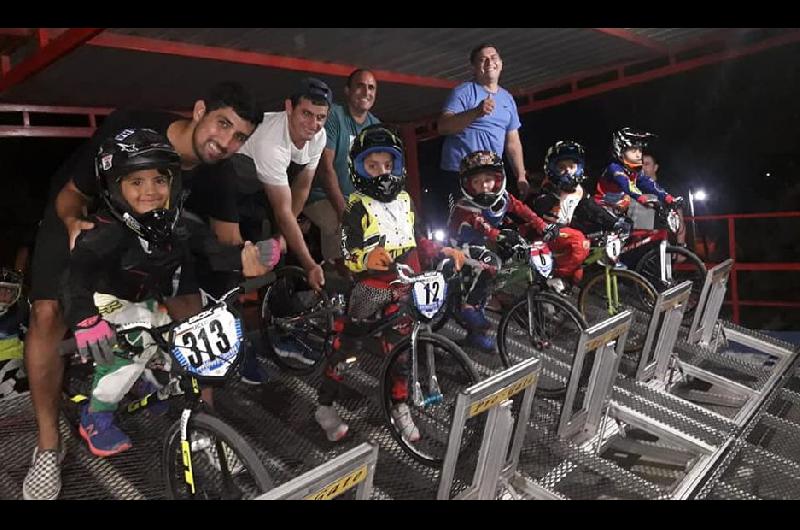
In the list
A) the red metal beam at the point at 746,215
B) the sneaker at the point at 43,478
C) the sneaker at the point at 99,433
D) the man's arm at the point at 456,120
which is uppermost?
the man's arm at the point at 456,120

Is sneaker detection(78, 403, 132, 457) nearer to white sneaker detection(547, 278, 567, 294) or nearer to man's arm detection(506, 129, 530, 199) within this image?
white sneaker detection(547, 278, 567, 294)

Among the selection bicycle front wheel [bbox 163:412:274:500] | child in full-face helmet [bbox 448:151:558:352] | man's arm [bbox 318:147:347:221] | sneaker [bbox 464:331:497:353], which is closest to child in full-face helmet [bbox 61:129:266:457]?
bicycle front wheel [bbox 163:412:274:500]

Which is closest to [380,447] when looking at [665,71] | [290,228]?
[290,228]

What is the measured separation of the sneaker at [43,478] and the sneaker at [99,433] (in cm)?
10

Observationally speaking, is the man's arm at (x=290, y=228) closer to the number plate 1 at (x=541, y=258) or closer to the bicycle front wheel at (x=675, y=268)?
the number plate 1 at (x=541, y=258)

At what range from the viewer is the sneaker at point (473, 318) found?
2.89m

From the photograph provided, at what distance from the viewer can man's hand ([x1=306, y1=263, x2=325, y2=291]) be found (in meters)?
2.47

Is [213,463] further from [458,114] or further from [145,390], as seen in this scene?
[458,114]

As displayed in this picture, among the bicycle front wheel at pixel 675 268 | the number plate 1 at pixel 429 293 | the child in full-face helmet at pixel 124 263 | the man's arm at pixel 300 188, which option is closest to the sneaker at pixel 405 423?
the number plate 1 at pixel 429 293

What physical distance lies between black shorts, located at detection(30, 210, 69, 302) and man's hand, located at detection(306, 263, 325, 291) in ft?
3.08

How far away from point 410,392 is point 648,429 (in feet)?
3.93

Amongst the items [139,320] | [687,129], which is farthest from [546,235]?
[139,320]

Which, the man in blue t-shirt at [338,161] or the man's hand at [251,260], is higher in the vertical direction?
the man in blue t-shirt at [338,161]
